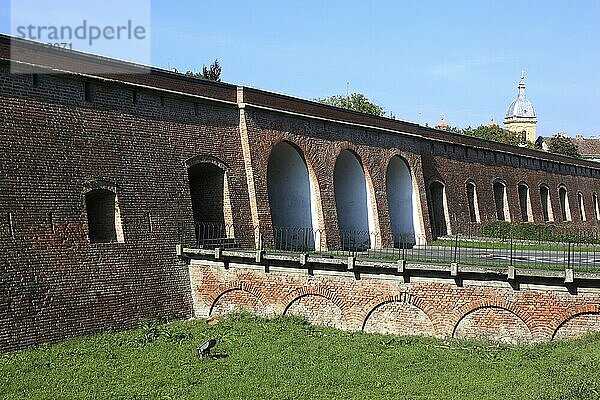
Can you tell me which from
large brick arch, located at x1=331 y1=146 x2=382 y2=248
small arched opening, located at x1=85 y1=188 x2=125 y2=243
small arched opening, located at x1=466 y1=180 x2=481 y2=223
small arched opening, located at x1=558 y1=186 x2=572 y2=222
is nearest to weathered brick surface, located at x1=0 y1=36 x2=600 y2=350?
small arched opening, located at x1=85 y1=188 x2=125 y2=243

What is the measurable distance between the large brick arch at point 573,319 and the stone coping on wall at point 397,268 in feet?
1.36

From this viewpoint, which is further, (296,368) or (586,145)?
(586,145)

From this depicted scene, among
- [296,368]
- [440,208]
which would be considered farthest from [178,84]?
[440,208]

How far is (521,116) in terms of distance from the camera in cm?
8138

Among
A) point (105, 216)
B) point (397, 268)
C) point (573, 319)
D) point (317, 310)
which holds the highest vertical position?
point (105, 216)

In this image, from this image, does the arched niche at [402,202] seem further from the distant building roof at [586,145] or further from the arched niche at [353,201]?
the distant building roof at [586,145]

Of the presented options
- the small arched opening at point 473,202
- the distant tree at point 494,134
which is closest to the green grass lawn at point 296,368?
the small arched opening at point 473,202

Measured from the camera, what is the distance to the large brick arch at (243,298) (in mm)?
17109

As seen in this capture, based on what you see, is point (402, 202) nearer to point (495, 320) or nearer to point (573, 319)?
point (495, 320)

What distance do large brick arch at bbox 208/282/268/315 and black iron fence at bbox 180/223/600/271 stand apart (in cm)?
147

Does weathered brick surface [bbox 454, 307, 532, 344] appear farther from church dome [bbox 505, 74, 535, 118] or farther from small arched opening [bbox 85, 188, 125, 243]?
church dome [bbox 505, 74, 535, 118]

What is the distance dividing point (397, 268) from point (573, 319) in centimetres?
347

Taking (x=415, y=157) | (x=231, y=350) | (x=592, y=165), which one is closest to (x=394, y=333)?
(x=231, y=350)

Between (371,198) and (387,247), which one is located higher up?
(371,198)
